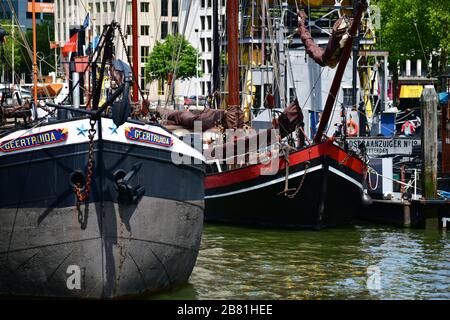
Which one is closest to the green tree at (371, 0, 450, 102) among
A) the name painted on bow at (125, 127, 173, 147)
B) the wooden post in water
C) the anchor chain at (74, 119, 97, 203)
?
the wooden post in water

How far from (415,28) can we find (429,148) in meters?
43.9

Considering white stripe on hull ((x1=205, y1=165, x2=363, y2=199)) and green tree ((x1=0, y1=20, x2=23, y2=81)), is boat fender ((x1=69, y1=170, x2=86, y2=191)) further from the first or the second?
white stripe on hull ((x1=205, y1=165, x2=363, y2=199))

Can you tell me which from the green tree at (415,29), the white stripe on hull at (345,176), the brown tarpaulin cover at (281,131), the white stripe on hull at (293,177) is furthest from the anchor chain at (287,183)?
the green tree at (415,29)

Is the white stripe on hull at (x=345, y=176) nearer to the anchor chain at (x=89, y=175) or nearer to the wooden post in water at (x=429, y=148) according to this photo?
the wooden post in water at (x=429, y=148)

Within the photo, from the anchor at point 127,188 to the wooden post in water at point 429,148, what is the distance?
13.5 meters

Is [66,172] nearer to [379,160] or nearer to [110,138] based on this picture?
[110,138]

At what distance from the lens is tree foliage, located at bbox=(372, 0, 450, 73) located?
229 ft

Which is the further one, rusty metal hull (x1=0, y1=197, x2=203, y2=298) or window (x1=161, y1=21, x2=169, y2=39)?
window (x1=161, y1=21, x2=169, y2=39)

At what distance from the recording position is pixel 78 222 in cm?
1898

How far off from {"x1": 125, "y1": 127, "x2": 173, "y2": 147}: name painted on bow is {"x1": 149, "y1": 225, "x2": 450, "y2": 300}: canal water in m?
2.70

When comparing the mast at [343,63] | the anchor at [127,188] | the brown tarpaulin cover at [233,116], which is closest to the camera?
the anchor at [127,188]

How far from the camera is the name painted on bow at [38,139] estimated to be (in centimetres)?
1877

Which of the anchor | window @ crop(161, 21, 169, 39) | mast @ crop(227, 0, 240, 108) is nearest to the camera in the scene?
the anchor

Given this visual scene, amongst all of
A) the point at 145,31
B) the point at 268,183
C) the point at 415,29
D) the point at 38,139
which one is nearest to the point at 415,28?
the point at 415,29
